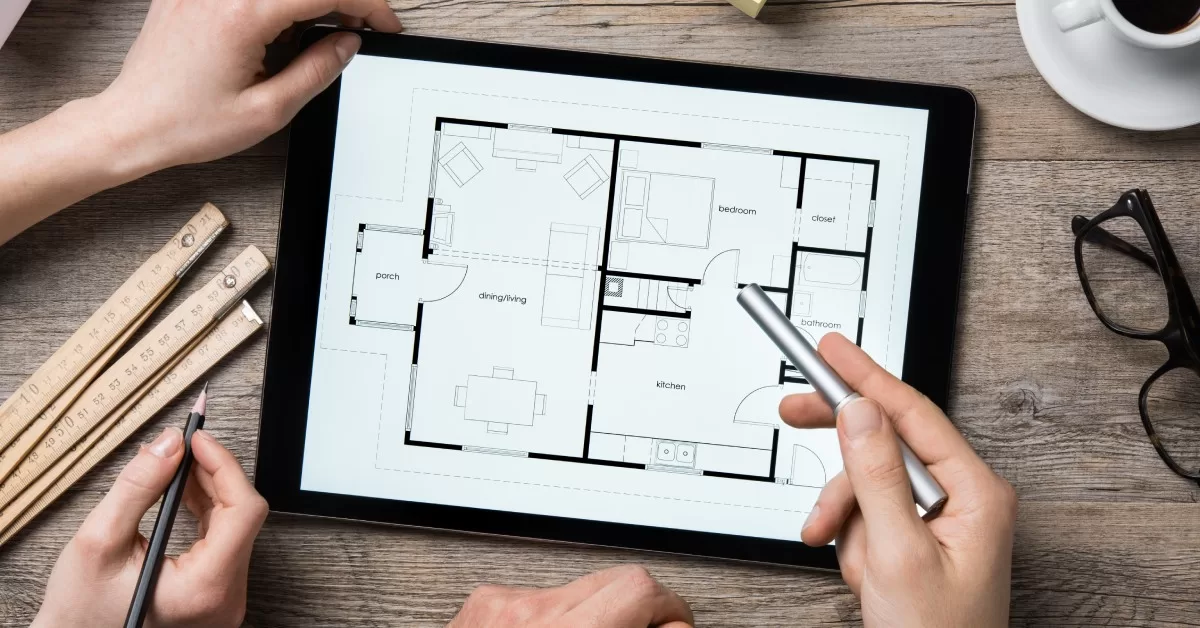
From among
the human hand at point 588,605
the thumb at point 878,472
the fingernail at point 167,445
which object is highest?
the thumb at point 878,472

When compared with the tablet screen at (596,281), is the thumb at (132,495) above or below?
below

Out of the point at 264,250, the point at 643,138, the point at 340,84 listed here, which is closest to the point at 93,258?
the point at 264,250

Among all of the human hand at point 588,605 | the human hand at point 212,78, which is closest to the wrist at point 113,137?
the human hand at point 212,78

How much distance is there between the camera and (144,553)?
655mm

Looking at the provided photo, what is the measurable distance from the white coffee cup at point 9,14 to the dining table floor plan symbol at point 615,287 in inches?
15.1

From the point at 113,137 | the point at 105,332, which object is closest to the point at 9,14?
the point at 113,137

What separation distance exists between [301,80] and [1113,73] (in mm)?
710

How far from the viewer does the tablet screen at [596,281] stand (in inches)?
28.2

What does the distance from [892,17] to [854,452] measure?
0.44 meters

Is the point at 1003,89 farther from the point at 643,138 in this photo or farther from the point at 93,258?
the point at 93,258

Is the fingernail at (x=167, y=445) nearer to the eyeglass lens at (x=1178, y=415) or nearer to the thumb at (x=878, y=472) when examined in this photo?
the thumb at (x=878, y=472)

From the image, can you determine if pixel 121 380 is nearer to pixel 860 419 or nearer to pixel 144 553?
pixel 144 553

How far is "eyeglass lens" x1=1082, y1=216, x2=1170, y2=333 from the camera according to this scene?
737 millimetres

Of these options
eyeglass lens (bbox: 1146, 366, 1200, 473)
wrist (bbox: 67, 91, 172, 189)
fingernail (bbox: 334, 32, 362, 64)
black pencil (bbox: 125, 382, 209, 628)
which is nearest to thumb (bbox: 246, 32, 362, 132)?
fingernail (bbox: 334, 32, 362, 64)
